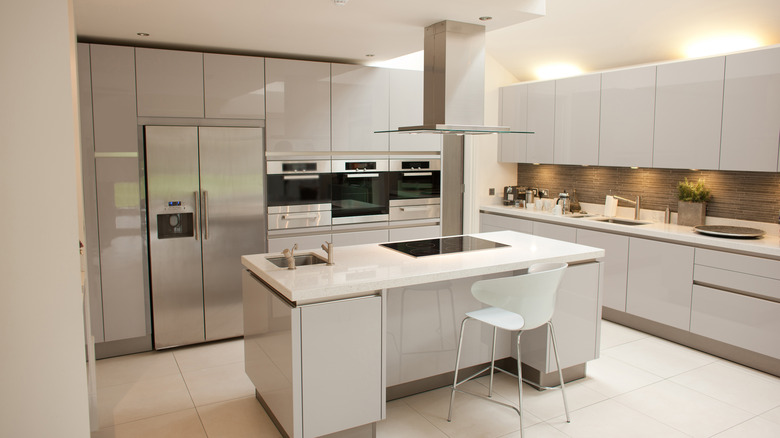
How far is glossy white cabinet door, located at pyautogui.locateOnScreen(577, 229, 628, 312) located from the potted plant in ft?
1.79

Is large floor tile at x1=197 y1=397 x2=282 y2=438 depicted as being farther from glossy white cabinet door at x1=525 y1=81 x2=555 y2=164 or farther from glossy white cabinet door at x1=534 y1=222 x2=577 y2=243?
glossy white cabinet door at x1=525 y1=81 x2=555 y2=164

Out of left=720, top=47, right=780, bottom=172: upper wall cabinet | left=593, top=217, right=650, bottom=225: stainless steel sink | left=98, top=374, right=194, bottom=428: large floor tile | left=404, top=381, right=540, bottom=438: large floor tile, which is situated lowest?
left=98, top=374, right=194, bottom=428: large floor tile

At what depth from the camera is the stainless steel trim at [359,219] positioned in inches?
191

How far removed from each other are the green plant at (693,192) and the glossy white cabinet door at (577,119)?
76 centimetres

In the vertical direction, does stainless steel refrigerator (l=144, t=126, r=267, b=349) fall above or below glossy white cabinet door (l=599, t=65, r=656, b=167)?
below

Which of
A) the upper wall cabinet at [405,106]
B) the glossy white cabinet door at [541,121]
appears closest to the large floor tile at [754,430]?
the glossy white cabinet door at [541,121]

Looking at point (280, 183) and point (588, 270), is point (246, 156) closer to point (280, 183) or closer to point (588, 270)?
point (280, 183)

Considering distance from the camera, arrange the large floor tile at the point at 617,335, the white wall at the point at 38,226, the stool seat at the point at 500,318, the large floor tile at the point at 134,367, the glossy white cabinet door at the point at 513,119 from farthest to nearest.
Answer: the glossy white cabinet door at the point at 513,119
the large floor tile at the point at 617,335
the large floor tile at the point at 134,367
the stool seat at the point at 500,318
the white wall at the point at 38,226

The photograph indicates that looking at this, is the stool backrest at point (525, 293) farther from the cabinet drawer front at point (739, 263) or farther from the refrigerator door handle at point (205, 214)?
the refrigerator door handle at point (205, 214)

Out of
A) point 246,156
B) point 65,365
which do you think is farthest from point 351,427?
point 246,156

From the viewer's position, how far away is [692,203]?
447 cm

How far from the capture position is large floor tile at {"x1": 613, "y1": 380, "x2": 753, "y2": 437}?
300 centimetres

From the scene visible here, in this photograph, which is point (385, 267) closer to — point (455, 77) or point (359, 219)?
point (455, 77)

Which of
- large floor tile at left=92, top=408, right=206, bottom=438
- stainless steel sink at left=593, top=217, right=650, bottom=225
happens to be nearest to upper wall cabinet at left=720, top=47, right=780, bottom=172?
stainless steel sink at left=593, top=217, right=650, bottom=225
